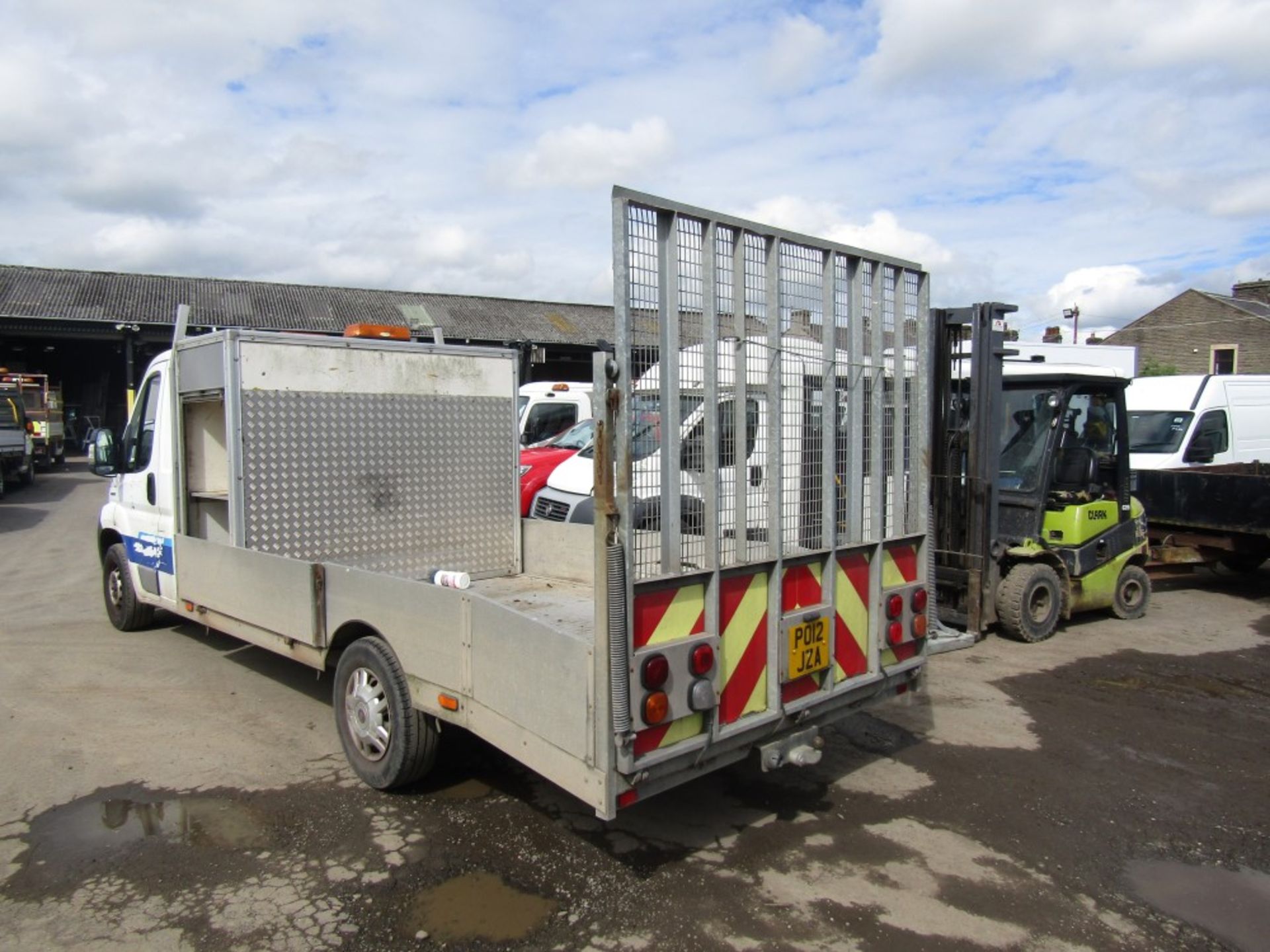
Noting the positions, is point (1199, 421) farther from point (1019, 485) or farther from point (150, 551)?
point (150, 551)

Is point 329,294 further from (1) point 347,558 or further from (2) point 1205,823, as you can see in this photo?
(2) point 1205,823

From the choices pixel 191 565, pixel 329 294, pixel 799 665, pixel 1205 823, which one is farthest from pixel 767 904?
pixel 329 294

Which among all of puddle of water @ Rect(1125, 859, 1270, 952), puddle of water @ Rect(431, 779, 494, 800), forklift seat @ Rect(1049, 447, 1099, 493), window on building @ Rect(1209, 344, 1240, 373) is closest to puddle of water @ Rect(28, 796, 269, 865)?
puddle of water @ Rect(431, 779, 494, 800)

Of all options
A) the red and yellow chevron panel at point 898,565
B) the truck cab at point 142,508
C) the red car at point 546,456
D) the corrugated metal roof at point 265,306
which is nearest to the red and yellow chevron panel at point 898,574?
the red and yellow chevron panel at point 898,565

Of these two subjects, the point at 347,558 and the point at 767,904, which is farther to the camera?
the point at 347,558

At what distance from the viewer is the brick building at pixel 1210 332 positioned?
33531 mm

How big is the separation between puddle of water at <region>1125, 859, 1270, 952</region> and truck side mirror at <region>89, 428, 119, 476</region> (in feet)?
24.2

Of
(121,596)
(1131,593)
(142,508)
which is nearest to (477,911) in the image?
(142,508)

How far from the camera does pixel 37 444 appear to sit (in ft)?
80.0

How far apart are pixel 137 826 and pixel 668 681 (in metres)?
2.73

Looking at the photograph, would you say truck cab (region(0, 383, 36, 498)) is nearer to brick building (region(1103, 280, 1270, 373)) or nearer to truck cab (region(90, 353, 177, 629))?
truck cab (region(90, 353, 177, 629))

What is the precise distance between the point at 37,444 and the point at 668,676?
2672cm

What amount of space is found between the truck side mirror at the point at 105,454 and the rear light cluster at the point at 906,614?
612cm

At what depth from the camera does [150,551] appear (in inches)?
265
